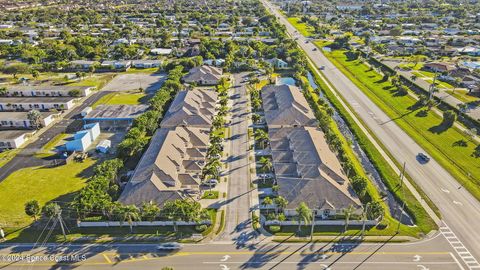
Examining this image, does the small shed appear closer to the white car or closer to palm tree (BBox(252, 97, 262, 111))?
the white car

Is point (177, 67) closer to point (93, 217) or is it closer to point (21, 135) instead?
point (21, 135)

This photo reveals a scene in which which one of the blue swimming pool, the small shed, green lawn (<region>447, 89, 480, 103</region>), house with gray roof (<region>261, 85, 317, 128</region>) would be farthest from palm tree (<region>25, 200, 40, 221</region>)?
green lawn (<region>447, 89, 480, 103</region>)

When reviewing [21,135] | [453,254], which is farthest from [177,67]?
[453,254]

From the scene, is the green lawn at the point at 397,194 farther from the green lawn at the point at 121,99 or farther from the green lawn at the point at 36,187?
the green lawn at the point at 121,99

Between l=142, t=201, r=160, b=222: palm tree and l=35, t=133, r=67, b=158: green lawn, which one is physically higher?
l=35, t=133, r=67, b=158: green lawn

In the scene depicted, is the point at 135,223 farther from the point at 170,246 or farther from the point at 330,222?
the point at 330,222

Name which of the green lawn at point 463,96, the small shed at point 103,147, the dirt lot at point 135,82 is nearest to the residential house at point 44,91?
the dirt lot at point 135,82
